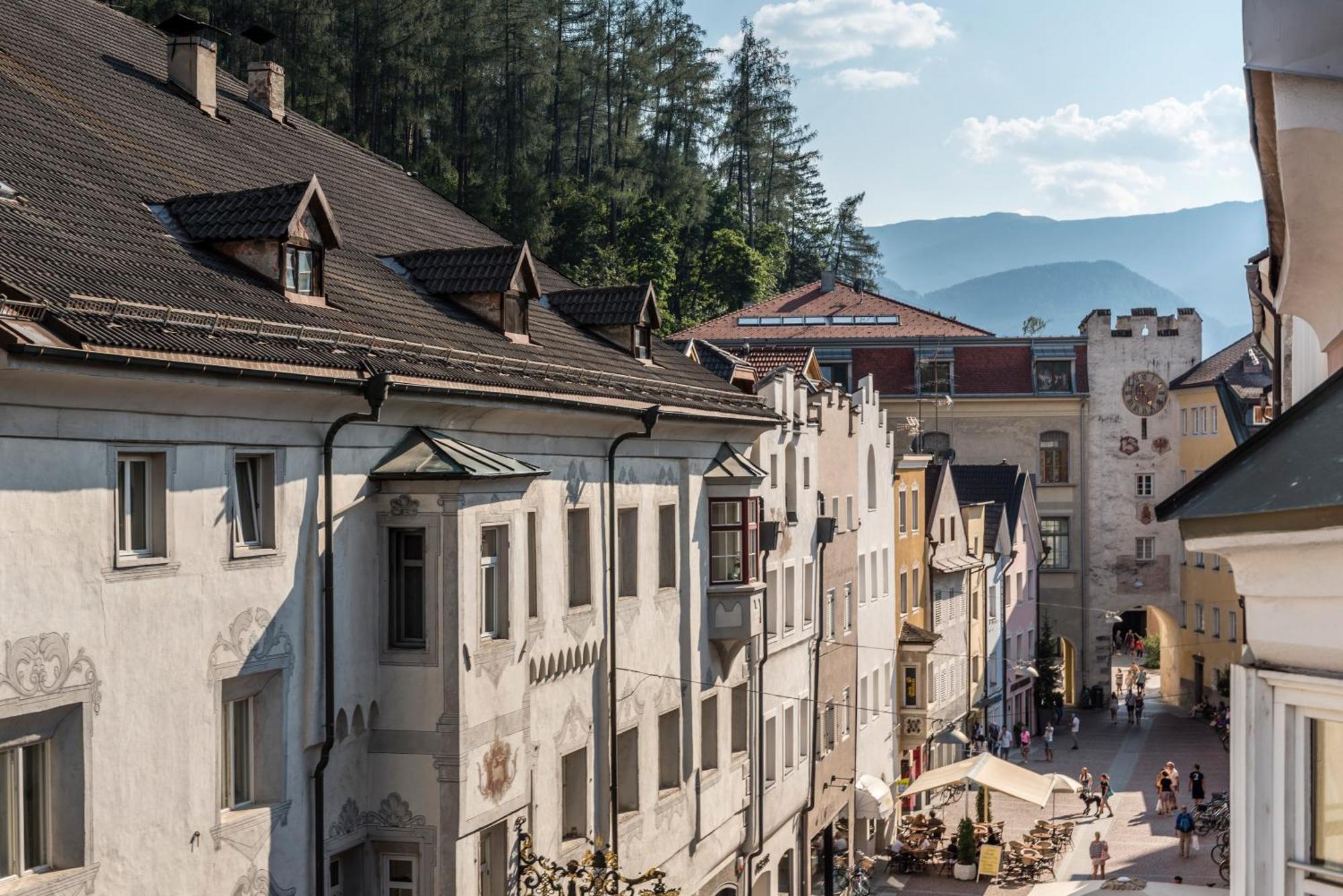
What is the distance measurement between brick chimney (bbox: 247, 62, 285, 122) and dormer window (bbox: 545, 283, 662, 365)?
16.4 feet

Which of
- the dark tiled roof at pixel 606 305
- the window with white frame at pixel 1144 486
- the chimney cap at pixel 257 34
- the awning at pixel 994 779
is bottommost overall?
the awning at pixel 994 779

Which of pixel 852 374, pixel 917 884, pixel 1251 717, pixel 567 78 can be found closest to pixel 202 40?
pixel 1251 717

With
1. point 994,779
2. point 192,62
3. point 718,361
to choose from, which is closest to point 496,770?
point 192,62

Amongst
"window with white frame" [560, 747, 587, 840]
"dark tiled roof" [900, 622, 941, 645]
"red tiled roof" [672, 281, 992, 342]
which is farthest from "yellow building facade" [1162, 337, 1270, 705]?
"window with white frame" [560, 747, 587, 840]

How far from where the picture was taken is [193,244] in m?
15.9

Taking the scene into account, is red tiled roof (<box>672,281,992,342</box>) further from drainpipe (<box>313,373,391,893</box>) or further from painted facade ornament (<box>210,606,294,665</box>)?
painted facade ornament (<box>210,606,294,665</box>)

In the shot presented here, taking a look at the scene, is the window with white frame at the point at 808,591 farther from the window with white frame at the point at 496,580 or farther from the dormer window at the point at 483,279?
the window with white frame at the point at 496,580

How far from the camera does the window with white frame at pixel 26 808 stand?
11.5m

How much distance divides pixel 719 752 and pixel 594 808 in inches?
221

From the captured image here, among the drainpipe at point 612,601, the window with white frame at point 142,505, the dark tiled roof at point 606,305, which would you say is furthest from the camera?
the dark tiled roof at point 606,305

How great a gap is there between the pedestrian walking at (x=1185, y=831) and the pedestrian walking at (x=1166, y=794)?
5.36m

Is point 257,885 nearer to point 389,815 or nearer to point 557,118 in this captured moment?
point 389,815

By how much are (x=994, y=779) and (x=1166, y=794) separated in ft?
31.0

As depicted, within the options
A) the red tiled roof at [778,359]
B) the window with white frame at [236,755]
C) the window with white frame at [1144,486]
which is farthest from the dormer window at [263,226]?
the window with white frame at [1144,486]
